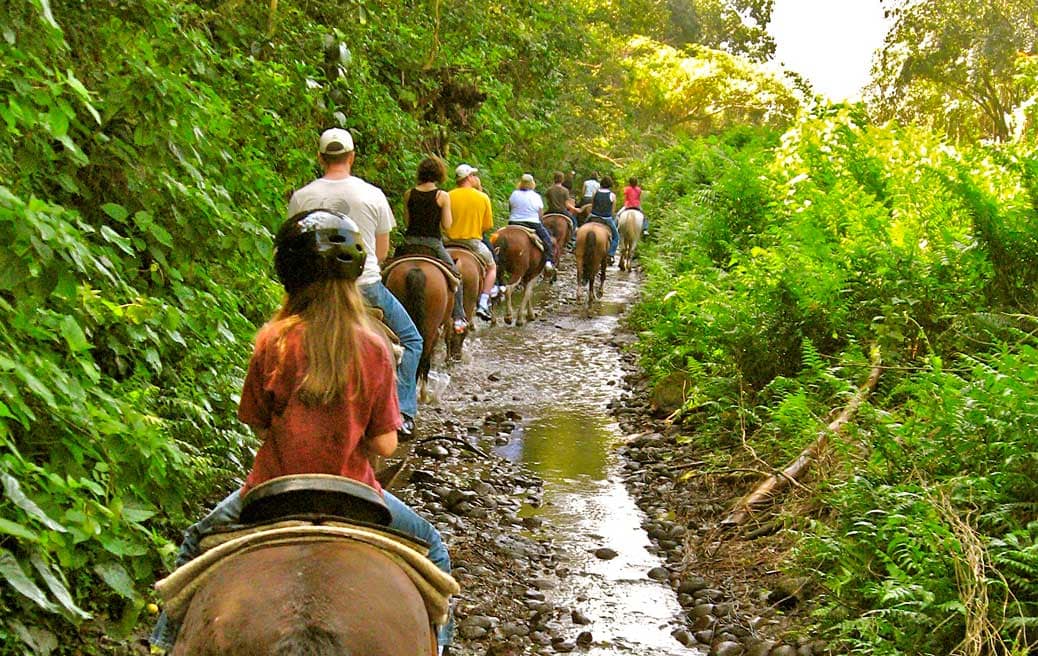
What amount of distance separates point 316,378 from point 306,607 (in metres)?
0.87

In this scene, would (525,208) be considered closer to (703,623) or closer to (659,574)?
(659,574)

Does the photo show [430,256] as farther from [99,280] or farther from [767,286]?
[99,280]

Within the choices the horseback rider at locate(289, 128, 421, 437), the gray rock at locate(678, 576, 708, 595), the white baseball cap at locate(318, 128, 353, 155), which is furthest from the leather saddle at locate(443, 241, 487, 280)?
the gray rock at locate(678, 576, 708, 595)

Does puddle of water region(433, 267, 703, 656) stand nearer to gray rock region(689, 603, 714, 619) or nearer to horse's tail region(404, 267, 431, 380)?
gray rock region(689, 603, 714, 619)

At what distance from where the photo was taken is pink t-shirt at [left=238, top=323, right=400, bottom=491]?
11.2ft

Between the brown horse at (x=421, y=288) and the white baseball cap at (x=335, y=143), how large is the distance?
282cm

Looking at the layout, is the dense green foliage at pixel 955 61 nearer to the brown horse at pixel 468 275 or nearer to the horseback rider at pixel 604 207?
the horseback rider at pixel 604 207

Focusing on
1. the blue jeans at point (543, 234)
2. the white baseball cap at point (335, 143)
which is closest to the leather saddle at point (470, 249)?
Result: the blue jeans at point (543, 234)

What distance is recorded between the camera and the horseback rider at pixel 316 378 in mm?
3420

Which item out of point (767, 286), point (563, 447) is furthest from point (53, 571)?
point (767, 286)

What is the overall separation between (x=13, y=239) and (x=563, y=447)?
6.88 metres

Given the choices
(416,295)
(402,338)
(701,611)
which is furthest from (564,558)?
(416,295)

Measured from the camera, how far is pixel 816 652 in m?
5.57

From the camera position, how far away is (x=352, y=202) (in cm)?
744
